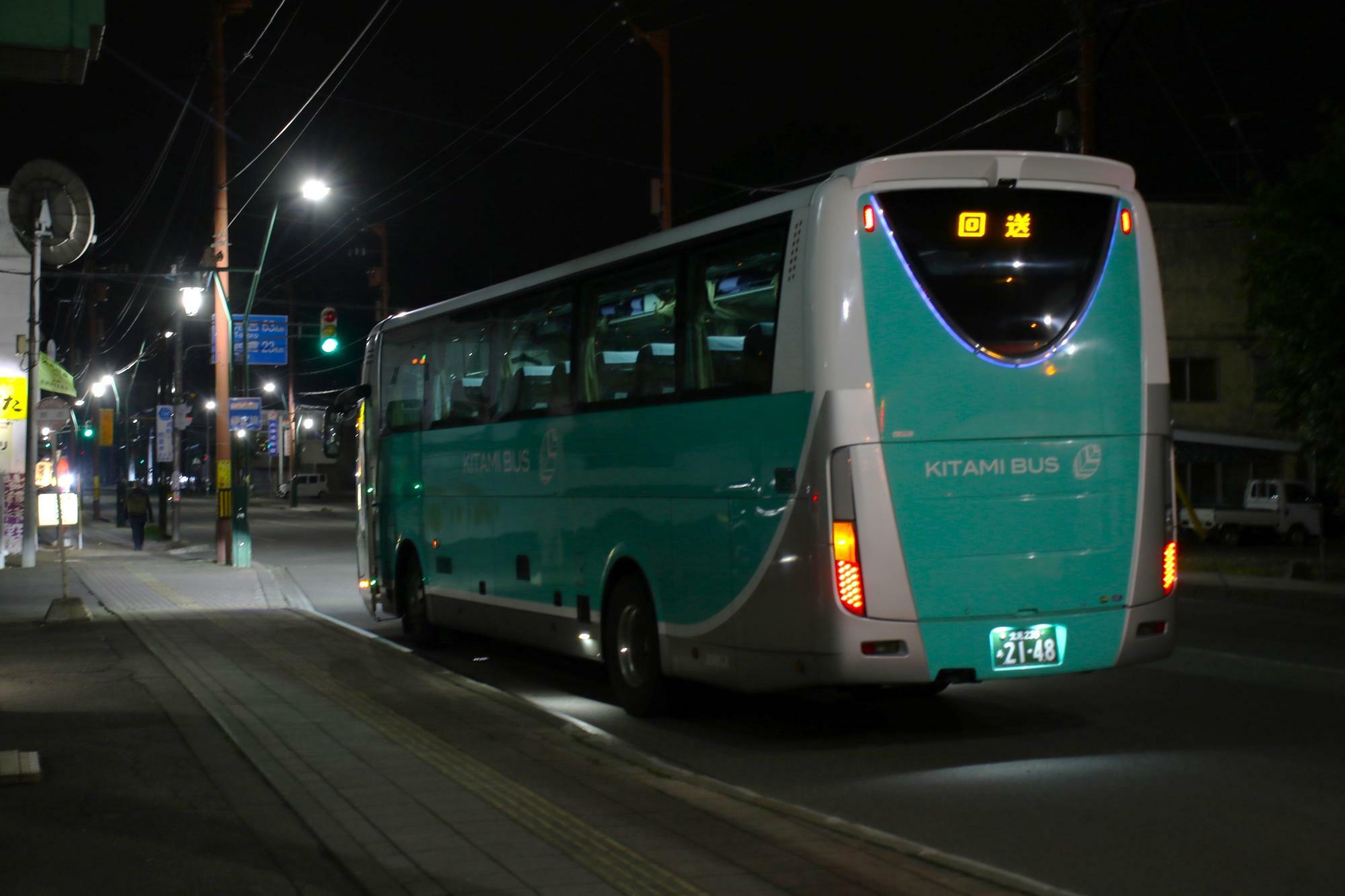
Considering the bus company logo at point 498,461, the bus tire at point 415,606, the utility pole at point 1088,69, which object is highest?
the utility pole at point 1088,69

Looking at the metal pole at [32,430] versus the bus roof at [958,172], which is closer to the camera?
the bus roof at [958,172]

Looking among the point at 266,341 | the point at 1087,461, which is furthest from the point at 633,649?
the point at 266,341

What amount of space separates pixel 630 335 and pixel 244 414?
20775 mm

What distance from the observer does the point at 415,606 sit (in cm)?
1595

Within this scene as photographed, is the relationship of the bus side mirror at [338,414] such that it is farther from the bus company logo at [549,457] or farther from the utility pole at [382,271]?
the utility pole at [382,271]

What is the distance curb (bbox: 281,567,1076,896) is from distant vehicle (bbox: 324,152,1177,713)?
3.08 feet

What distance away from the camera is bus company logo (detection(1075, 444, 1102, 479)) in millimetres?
9055

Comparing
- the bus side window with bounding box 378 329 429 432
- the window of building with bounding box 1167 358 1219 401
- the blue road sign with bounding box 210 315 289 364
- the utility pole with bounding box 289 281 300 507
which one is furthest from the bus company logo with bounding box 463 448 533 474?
the utility pole with bounding box 289 281 300 507

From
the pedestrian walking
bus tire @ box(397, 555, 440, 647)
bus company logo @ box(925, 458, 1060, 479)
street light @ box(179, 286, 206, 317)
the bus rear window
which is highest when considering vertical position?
street light @ box(179, 286, 206, 317)

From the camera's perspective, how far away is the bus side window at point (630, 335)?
10.4 meters

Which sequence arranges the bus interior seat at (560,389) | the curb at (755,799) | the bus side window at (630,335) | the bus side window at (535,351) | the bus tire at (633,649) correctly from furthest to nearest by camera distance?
the bus side window at (535,351)
the bus interior seat at (560,389)
the bus tire at (633,649)
the bus side window at (630,335)
the curb at (755,799)

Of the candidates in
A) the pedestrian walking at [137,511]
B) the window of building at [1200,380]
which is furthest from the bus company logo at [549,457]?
the window of building at [1200,380]

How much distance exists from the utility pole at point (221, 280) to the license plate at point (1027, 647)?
22.8 meters

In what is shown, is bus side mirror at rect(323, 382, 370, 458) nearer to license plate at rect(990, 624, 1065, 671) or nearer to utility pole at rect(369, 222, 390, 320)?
license plate at rect(990, 624, 1065, 671)
